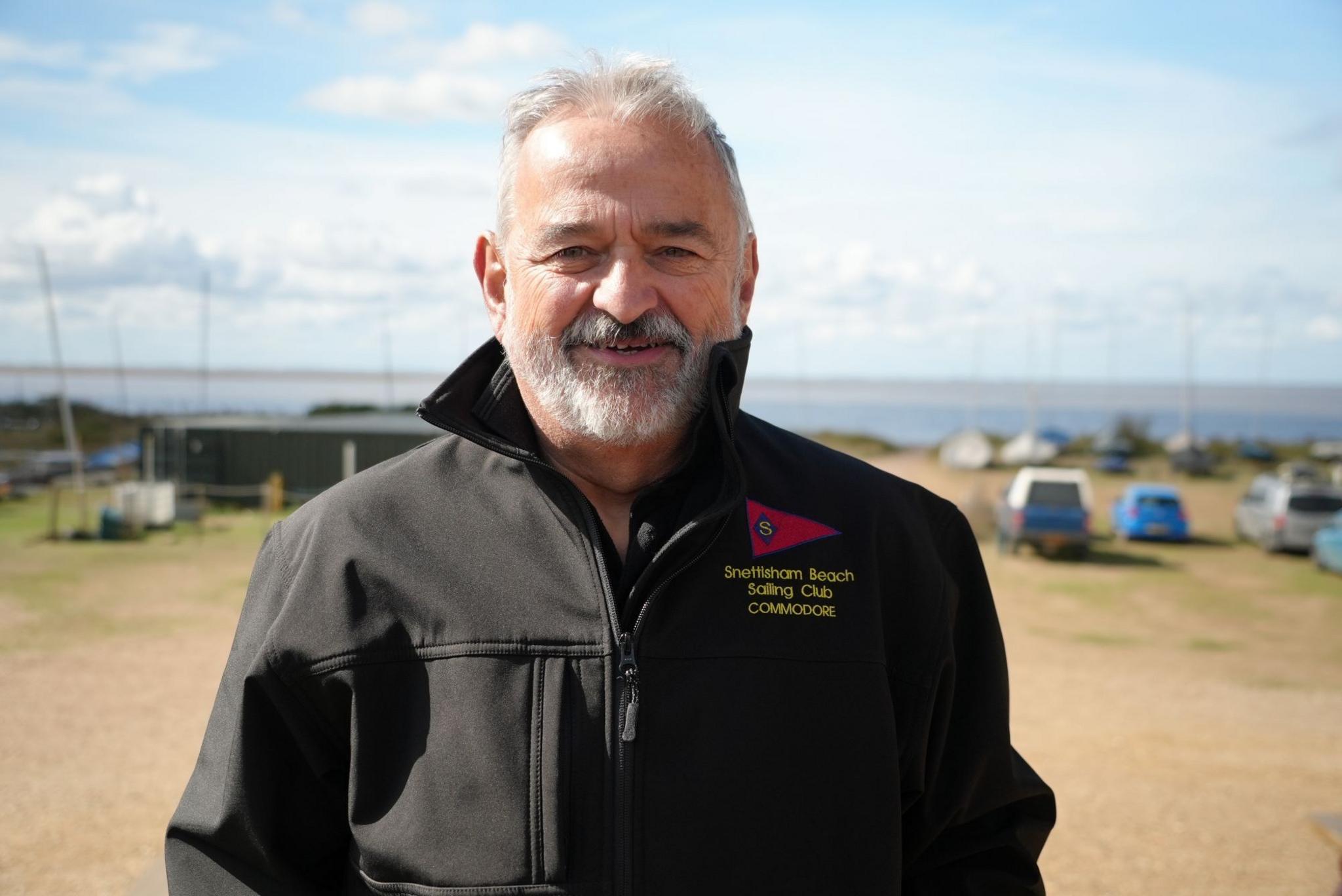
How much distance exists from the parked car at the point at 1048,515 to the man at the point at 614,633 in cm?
2515

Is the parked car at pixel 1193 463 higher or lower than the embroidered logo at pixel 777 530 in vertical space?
lower

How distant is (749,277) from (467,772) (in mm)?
1182

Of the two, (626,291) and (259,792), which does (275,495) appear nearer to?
(259,792)

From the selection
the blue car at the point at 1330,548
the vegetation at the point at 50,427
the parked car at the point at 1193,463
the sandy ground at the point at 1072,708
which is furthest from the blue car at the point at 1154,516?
the vegetation at the point at 50,427

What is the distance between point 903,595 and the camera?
226 centimetres

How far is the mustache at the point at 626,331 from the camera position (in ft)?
7.32

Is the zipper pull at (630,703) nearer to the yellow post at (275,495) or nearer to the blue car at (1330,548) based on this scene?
the blue car at (1330,548)

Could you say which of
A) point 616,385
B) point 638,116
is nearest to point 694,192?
point 638,116

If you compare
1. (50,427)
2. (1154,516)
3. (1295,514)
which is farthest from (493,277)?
Result: (50,427)

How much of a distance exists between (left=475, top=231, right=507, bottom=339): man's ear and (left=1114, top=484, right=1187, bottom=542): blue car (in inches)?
1186

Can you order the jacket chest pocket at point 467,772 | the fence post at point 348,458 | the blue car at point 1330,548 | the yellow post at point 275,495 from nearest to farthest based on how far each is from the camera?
the jacket chest pocket at point 467,772
the blue car at point 1330,548
the fence post at point 348,458
the yellow post at point 275,495

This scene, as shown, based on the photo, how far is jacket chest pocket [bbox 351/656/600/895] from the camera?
198cm

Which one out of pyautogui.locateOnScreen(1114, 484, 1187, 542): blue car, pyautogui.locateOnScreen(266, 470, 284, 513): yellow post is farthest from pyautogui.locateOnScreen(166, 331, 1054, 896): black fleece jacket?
pyautogui.locateOnScreen(1114, 484, 1187, 542): blue car

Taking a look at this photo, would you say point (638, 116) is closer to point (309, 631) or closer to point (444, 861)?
point (309, 631)
